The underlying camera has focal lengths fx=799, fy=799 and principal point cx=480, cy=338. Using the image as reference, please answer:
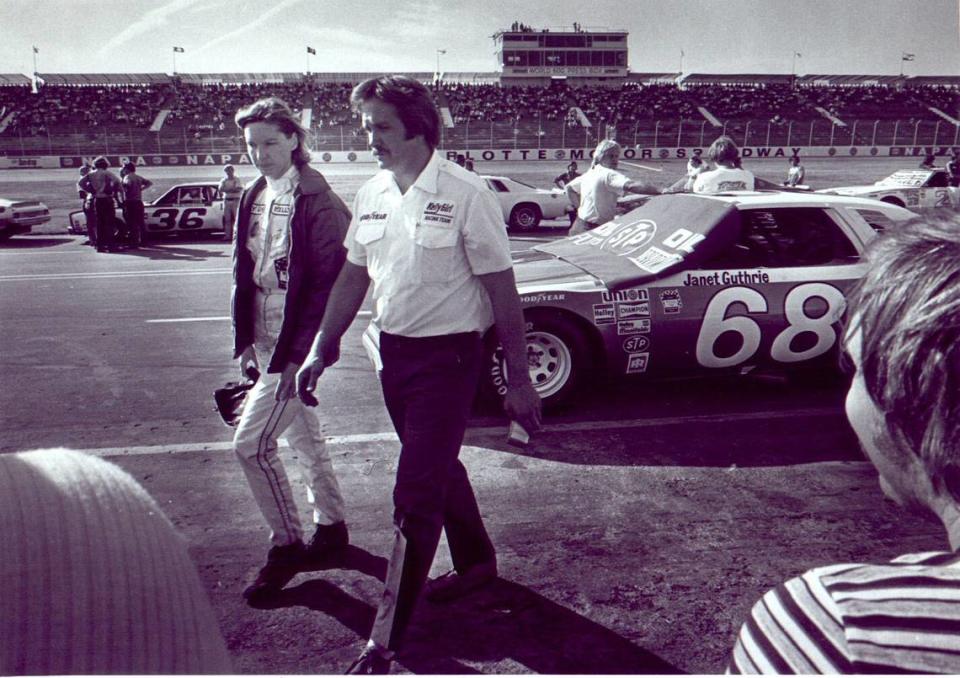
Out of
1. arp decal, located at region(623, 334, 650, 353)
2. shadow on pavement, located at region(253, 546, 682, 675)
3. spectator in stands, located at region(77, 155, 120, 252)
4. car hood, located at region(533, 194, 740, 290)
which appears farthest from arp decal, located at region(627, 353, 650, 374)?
spectator in stands, located at region(77, 155, 120, 252)

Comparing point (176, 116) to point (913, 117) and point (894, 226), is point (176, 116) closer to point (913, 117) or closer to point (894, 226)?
point (913, 117)

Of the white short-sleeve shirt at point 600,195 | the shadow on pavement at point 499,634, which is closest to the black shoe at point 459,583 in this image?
the shadow on pavement at point 499,634

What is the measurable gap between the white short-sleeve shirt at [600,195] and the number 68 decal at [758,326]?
221cm

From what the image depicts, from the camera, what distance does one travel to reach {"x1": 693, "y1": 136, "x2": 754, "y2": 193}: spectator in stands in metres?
7.25

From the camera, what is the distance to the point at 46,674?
2.16 feet

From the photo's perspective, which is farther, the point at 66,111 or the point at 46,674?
the point at 66,111

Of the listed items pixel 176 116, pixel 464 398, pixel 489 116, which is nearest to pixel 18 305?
pixel 464 398

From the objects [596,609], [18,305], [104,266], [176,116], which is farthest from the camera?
[176,116]

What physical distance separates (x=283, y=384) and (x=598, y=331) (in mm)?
2612

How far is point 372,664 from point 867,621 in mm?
2022

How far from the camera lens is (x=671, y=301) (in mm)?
5234

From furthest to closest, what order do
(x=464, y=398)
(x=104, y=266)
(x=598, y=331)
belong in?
1. (x=104, y=266)
2. (x=598, y=331)
3. (x=464, y=398)

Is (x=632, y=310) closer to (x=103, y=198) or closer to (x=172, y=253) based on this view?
(x=172, y=253)

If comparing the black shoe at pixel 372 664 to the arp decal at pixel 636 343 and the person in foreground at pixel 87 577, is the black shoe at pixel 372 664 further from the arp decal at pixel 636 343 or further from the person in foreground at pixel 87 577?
the arp decal at pixel 636 343
